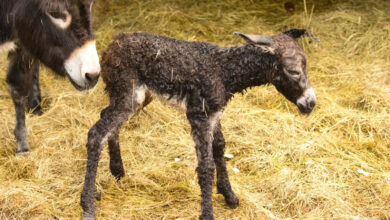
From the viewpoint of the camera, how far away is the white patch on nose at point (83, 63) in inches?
120

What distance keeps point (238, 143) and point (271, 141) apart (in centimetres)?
30

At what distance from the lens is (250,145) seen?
4379 millimetres

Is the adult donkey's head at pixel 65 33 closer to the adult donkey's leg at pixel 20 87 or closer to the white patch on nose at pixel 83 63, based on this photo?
the white patch on nose at pixel 83 63

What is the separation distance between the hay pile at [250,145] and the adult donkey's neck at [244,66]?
881mm

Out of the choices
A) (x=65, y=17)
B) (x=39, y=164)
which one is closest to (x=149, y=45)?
(x=65, y=17)

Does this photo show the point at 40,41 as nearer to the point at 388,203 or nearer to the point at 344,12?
the point at 388,203

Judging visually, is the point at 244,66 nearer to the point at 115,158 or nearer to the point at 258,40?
the point at 258,40

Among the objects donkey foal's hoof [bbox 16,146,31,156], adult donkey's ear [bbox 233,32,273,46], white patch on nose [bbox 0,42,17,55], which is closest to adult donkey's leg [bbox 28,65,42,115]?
donkey foal's hoof [bbox 16,146,31,156]

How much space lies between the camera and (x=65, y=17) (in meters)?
3.02

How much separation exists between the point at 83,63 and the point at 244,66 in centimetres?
106

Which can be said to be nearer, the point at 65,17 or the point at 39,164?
the point at 65,17

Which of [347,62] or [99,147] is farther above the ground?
[99,147]

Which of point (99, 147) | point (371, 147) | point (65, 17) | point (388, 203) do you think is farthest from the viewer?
point (371, 147)

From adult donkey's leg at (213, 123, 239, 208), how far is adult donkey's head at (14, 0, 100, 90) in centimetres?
100
